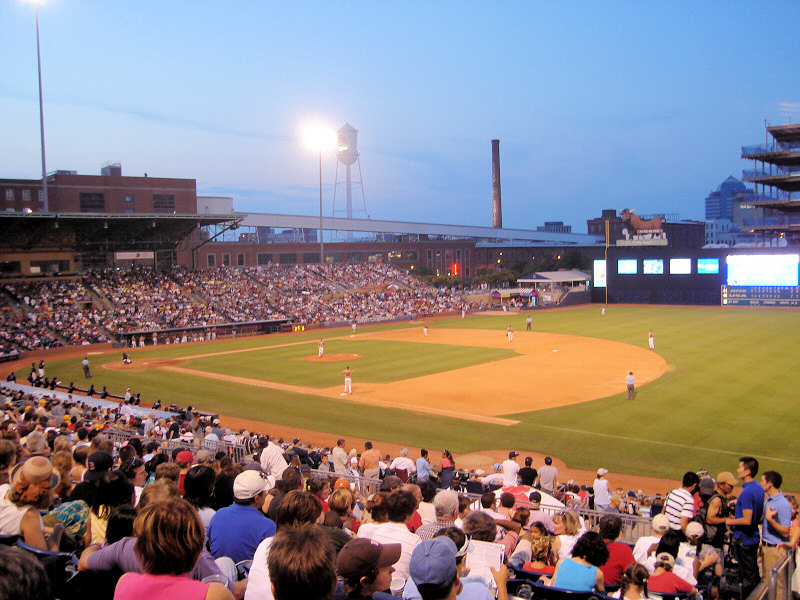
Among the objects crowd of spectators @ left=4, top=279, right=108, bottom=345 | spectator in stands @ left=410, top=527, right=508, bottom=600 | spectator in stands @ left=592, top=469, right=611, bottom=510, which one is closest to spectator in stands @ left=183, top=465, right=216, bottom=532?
spectator in stands @ left=410, top=527, right=508, bottom=600

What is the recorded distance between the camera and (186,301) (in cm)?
5394

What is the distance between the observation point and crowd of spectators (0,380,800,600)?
337 cm

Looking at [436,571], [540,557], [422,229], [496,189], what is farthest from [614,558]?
[496,189]

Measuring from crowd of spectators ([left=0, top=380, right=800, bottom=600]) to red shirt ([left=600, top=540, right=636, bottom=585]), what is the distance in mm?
14

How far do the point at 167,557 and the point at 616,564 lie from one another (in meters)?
4.54

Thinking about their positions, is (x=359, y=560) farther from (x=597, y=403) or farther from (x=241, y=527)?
(x=597, y=403)

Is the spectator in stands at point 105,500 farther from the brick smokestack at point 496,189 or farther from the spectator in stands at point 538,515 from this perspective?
the brick smokestack at point 496,189

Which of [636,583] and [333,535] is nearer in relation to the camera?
[333,535]

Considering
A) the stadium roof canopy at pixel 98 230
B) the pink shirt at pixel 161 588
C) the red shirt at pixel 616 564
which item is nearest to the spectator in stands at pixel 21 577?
the pink shirt at pixel 161 588

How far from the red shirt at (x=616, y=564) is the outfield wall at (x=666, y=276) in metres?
64.1

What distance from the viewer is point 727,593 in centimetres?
684

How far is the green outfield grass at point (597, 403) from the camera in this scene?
63.4 feet

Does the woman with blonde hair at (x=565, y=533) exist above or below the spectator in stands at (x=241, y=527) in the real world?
below

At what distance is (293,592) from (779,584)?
3.83 metres
